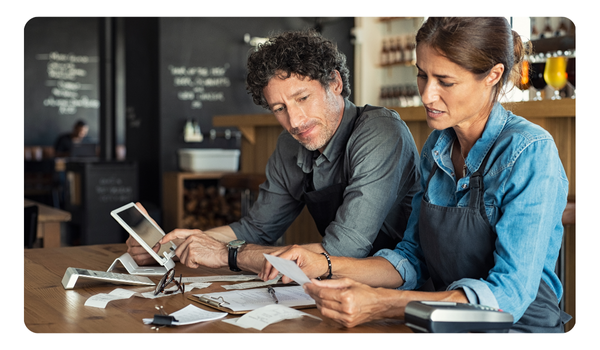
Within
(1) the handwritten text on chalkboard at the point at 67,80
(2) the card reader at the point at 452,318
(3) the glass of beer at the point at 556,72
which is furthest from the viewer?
(1) the handwritten text on chalkboard at the point at 67,80

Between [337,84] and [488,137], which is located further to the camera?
[337,84]

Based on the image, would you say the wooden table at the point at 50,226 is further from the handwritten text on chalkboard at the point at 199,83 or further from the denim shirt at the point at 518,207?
the handwritten text on chalkboard at the point at 199,83

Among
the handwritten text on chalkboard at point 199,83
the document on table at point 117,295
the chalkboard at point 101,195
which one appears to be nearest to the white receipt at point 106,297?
the document on table at point 117,295

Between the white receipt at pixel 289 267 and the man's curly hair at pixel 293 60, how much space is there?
0.76 meters

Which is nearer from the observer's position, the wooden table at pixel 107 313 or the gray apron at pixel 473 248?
the wooden table at pixel 107 313

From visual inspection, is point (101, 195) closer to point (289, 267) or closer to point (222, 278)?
point (222, 278)

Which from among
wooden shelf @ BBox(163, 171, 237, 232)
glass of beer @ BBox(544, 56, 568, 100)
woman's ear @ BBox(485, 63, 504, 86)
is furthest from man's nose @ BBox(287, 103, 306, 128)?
wooden shelf @ BBox(163, 171, 237, 232)

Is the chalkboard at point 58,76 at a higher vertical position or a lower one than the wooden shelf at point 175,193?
higher

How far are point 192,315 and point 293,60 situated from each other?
86 centimetres

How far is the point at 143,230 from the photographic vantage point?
1.77 m

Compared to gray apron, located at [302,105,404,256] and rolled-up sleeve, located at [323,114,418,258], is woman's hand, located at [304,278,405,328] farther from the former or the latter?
gray apron, located at [302,105,404,256]

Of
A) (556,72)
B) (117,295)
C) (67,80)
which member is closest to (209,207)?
(556,72)

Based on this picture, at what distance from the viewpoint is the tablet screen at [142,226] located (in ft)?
5.61
